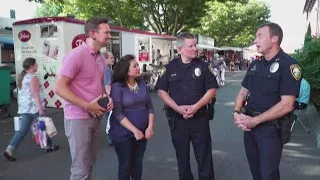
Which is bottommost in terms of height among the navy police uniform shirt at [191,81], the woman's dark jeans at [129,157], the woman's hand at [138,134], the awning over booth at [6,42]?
the woman's dark jeans at [129,157]

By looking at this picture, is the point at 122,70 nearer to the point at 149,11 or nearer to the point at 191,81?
the point at 191,81

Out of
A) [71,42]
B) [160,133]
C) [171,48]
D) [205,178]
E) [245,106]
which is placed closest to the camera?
[245,106]

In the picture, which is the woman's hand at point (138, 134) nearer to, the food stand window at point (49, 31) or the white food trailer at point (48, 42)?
the white food trailer at point (48, 42)

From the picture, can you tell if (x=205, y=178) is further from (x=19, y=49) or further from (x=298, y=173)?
(x=19, y=49)

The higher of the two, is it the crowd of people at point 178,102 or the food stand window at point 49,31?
the food stand window at point 49,31

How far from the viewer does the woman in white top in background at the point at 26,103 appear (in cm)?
593

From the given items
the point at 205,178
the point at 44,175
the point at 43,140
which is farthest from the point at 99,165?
the point at 205,178

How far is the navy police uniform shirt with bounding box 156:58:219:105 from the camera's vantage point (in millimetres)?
3990

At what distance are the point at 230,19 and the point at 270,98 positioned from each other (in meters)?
41.4

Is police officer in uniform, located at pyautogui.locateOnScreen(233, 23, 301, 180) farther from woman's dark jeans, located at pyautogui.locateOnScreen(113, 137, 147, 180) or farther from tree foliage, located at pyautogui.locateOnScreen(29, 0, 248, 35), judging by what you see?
tree foliage, located at pyautogui.locateOnScreen(29, 0, 248, 35)

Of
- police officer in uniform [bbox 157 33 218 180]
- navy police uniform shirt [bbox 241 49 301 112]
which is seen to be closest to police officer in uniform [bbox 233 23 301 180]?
navy police uniform shirt [bbox 241 49 301 112]

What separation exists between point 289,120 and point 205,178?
121 cm

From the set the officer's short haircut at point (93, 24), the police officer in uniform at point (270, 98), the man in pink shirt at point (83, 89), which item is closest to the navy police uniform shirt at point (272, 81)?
the police officer in uniform at point (270, 98)

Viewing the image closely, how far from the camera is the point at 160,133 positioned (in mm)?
7727
